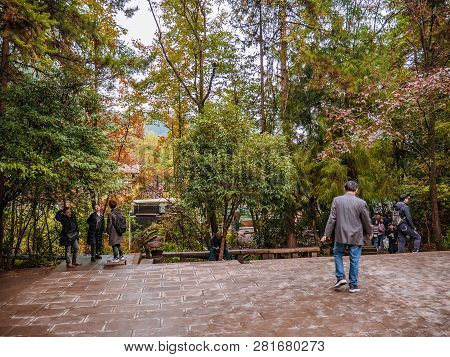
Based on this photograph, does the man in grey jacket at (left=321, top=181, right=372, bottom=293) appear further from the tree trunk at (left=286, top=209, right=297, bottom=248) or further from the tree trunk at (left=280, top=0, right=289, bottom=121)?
the tree trunk at (left=280, top=0, right=289, bottom=121)

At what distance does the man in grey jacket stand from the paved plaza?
1.11 ft

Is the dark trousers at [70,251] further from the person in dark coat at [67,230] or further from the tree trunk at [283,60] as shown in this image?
the tree trunk at [283,60]

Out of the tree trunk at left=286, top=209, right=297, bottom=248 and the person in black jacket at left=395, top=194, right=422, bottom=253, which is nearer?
the person in black jacket at left=395, top=194, right=422, bottom=253

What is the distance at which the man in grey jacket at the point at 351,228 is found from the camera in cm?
546

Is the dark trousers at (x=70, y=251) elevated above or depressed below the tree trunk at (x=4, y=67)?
below

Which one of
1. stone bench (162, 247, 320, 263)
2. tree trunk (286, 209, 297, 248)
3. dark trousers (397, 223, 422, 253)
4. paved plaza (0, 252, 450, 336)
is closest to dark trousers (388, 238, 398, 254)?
dark trousers (397, 223, 422, 253)

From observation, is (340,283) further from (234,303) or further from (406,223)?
(406,223)

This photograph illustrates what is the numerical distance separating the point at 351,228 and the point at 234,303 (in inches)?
88.2

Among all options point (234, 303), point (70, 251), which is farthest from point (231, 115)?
point (234, 303)

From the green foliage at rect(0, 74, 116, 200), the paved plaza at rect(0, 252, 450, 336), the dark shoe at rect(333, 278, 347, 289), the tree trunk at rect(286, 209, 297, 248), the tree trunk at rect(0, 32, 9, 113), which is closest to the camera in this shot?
the paved plaza at rect(0, 252, 450, 336)

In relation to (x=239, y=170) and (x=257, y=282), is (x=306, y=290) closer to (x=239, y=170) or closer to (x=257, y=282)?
(x=257, y=282)

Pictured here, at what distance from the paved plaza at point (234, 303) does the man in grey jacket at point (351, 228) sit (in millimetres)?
337

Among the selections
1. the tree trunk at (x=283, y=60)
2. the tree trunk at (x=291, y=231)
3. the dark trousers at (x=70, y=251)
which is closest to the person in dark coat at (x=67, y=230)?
the dark trousers at (x=70, y=251)

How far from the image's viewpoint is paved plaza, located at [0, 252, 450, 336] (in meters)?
4.07
